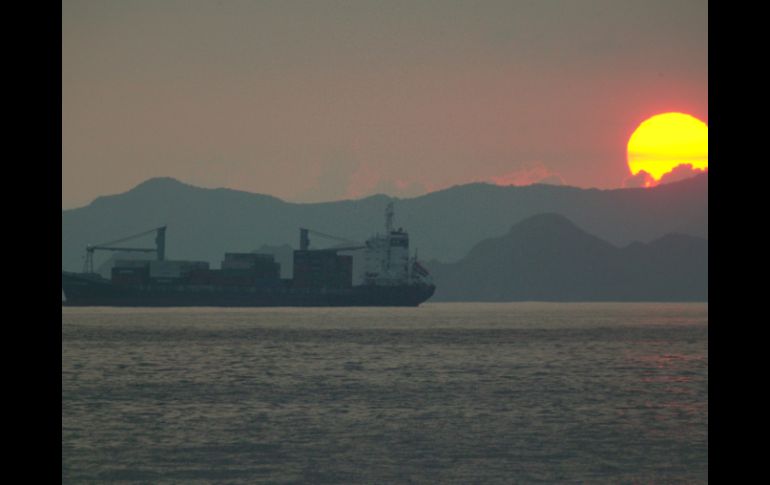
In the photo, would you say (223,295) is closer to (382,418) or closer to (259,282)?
(259,282)

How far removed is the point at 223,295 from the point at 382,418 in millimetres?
133263

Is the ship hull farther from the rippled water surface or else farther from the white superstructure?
the rippled water surface

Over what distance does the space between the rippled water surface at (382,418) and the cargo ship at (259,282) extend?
9613cm

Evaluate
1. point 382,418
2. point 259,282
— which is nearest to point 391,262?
point 259,282

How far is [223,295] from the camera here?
157 metres

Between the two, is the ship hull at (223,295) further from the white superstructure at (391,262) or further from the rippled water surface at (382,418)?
the rippled water surface at (382,418)

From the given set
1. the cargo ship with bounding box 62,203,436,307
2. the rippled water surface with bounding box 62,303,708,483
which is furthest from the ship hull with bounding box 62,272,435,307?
the rippled water surface with bounding box 62,303,708,483

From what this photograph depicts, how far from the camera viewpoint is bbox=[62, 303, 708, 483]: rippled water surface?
57.9ft

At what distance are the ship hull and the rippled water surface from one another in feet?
315
